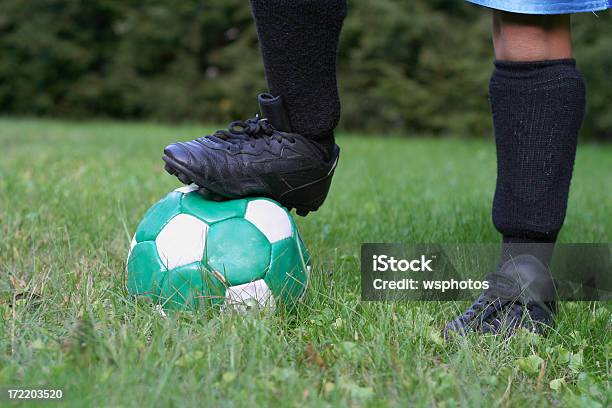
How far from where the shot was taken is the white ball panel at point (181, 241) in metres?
1.70

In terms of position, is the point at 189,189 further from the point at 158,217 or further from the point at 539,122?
the point at 539,122

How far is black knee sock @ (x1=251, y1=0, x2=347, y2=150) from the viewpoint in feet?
5.95

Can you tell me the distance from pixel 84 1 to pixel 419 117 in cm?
749

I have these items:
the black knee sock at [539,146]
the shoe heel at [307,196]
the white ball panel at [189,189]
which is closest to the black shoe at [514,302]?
the black knee sock at [539,146]

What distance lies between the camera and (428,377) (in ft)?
4.41

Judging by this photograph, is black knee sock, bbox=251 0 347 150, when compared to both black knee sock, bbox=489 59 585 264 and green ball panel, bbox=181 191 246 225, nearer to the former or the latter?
green ball panel, bbox=181 191 246 225

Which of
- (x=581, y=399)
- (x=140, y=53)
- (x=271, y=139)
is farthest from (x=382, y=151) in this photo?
(x=140, y=53)

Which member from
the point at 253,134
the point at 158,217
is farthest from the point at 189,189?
the point at 253,134

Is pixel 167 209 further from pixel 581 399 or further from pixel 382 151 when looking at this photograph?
pixel 382 151

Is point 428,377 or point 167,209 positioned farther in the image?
point 167,209

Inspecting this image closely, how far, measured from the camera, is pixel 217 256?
5.55 feet

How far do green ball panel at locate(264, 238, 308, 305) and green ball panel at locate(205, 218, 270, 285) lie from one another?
2cm

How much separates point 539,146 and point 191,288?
941 millimetres

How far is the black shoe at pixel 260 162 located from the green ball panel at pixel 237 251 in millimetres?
121
